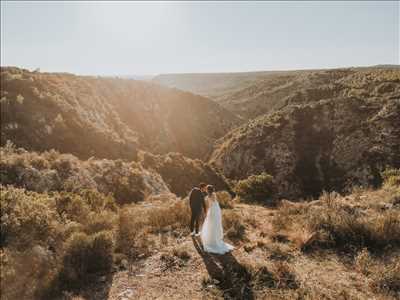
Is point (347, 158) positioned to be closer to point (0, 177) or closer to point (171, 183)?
point (171, 183)

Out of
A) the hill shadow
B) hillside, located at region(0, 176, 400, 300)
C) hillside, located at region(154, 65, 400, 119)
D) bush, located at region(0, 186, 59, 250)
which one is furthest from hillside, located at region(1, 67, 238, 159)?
the hill shadow

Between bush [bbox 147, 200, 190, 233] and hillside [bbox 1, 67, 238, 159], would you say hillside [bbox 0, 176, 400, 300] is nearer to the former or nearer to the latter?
bush [bbox 147, 200, 190, 233]

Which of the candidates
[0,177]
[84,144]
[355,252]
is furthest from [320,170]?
[0,177]

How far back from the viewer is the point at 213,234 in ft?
28.5

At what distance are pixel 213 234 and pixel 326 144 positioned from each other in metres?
28.8

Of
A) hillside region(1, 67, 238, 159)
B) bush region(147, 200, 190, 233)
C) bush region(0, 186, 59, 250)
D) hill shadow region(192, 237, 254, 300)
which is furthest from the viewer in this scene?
hillside region(1, 67, 238, 159)

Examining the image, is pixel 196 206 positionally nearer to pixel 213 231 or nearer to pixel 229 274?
pixel 213 231

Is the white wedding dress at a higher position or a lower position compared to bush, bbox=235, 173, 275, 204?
higher

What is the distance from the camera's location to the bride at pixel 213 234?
8.50 m

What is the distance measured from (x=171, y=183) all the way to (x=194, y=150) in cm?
2341

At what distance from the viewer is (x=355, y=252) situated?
309 inches

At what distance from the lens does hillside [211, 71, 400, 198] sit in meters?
29.4

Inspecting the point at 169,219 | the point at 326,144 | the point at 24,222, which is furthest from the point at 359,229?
the point at 326,144

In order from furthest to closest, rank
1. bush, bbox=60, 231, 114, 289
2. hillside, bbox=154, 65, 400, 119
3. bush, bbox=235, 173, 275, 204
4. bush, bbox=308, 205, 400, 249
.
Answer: hillside, bbox=154, 65, 400, 119 → bush, bbox=235, 173, 275, 204 → bush, bbox=308, 205, 400, 249 → bush, bbox=60, 231, 114, 289
